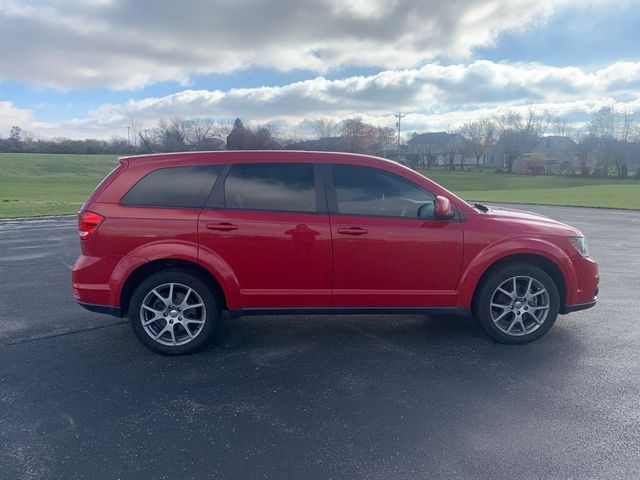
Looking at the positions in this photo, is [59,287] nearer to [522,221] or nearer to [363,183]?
[363,183]

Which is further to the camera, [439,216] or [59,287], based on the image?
[59,287]

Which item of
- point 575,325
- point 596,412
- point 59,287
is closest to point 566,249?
point 575,325

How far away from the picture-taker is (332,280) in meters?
4.05

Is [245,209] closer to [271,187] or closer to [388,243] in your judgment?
[271,187]

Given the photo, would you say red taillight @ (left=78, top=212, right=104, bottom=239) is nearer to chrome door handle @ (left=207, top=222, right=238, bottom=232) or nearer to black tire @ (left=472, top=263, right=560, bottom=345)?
chrome door handle @ (left=207, top=222, right=238, bottom=232)

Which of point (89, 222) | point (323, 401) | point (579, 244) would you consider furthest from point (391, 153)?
point (323, 401)

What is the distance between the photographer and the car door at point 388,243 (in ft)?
13.1

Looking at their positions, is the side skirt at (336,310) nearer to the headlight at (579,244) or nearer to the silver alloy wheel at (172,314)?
the silver alloy wheel at (172,314)

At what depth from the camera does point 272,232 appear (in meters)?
3.93

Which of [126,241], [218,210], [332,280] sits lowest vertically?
[332,280]

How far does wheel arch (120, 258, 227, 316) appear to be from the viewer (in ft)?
13.0

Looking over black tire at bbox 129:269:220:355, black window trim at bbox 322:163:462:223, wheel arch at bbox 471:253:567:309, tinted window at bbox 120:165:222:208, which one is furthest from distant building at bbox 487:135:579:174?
black tire at bbox 129:269:220:355

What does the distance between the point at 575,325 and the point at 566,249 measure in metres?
1.11

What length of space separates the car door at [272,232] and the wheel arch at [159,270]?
0.78 ft
